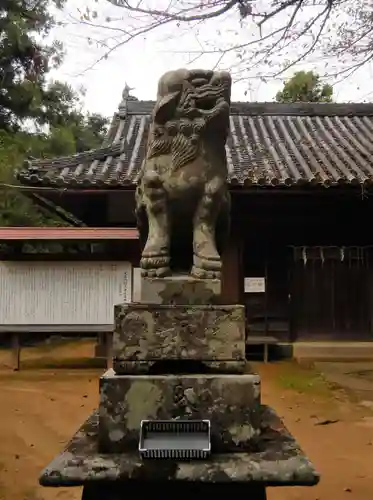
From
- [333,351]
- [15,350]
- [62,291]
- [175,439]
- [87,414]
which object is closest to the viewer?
[175,439]

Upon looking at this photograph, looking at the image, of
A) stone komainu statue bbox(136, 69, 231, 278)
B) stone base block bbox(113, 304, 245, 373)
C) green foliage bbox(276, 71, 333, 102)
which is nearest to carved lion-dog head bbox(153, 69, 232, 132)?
stone komainu statue bbox(136, 69, 231, 278)

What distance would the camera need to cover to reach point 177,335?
262cm

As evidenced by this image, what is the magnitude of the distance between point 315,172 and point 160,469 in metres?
7.16

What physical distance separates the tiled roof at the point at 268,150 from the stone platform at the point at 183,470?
5.99 meters

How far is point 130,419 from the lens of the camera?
8.10 ft

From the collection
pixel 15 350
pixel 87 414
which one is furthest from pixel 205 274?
pixel 15 350

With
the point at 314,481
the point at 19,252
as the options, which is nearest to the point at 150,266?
the point at 314,481

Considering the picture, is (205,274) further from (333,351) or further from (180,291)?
(333,351)

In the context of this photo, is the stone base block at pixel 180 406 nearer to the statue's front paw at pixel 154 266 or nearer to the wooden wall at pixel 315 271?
the statue's front paw at pixel 154 266

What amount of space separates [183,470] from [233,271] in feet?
22.9

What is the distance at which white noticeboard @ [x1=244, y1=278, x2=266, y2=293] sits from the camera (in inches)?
365

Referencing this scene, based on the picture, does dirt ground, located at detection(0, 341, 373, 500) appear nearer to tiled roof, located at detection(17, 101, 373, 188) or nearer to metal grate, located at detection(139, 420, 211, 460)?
metal grate, located at detection(139, 420, 211, 460)

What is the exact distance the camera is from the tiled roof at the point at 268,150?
320 inches

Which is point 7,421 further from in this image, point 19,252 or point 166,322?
point 166,322
